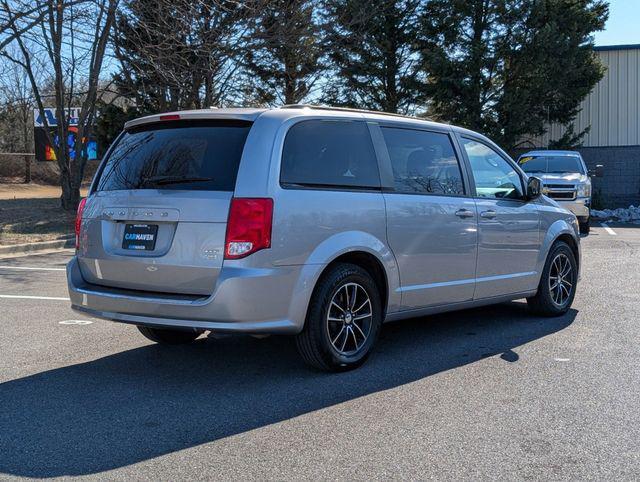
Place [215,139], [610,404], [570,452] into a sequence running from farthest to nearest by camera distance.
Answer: [215,139]
[610,404]
[570,452]

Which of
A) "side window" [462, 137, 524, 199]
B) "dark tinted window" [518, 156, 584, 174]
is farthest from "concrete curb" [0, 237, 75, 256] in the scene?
"dark tinted window" [518, 156, 584, 174]

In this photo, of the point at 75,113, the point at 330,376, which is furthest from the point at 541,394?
the point at 75,113

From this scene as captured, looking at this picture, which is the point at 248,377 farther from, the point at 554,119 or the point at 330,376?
the point at 554,119

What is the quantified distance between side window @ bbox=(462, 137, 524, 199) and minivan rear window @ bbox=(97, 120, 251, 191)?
257cm

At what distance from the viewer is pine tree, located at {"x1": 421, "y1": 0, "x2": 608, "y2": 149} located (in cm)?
2553

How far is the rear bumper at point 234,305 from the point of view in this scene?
4.93 meters

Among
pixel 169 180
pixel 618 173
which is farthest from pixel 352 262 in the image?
pixel 618 173

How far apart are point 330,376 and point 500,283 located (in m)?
2.27

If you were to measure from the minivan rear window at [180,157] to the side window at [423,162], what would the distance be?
56.6 inches

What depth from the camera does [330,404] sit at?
491cm

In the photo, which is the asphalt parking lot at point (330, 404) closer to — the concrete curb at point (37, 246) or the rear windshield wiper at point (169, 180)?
the rear windshield wiper at point (169, 180)

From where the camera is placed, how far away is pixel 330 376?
5.57m

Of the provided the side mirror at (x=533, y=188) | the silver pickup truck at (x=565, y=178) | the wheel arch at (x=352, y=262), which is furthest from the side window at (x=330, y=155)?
the silver pickup truck at (x=565, y=178)

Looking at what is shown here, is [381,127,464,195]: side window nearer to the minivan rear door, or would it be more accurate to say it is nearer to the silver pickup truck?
the minivan rear door
